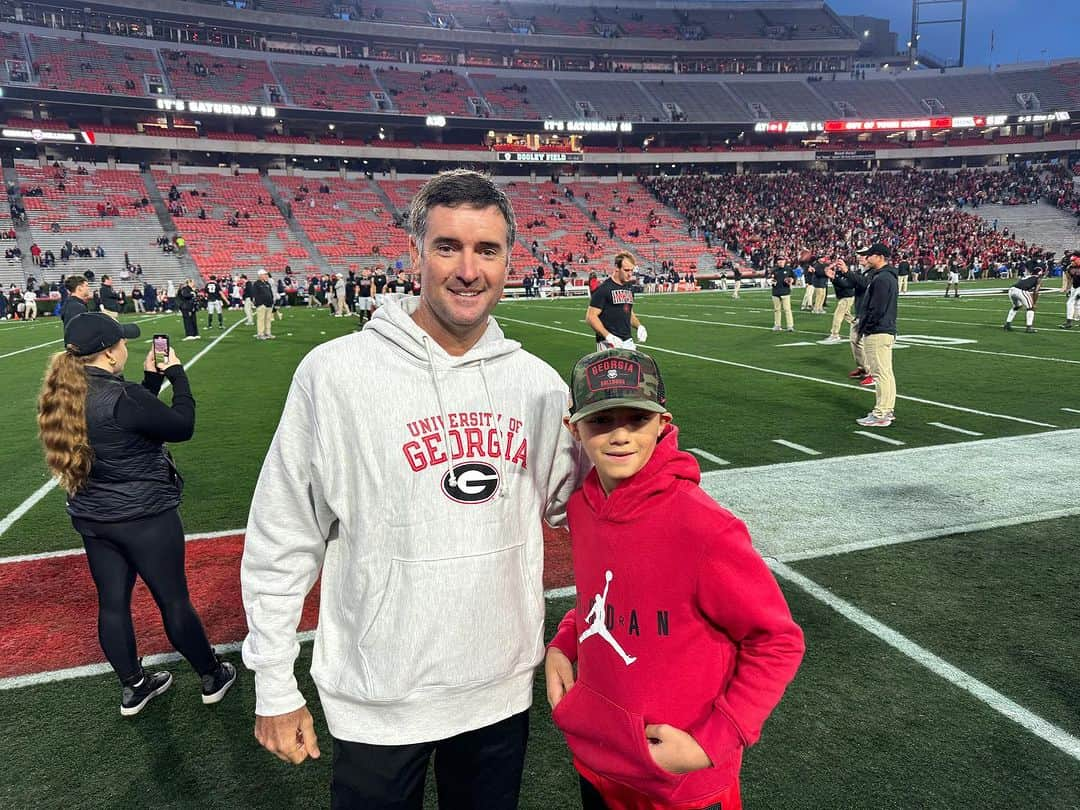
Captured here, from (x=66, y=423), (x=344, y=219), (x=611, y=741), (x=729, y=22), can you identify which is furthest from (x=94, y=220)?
(x=729, y=22)

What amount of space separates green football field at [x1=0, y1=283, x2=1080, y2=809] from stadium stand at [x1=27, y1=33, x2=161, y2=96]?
Result: 51.5 metres

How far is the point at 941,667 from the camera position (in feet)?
12.2

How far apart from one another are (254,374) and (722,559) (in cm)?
1400

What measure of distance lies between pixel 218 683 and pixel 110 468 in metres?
1.27

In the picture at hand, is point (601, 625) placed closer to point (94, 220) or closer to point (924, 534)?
point (924, 534)

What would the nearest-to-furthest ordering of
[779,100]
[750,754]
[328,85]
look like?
[750,754] < [328,85] < [779,100]

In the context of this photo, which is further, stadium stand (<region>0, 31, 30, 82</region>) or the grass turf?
stadium stand (<region>0, 31, 30, 82</region>)

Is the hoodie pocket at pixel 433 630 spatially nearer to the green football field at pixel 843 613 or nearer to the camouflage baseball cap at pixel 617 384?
the camouflage baseball cap at pixel 617 384

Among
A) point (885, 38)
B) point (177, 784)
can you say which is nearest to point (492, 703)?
point (177, 784)

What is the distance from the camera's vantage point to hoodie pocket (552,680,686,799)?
175 centimetres

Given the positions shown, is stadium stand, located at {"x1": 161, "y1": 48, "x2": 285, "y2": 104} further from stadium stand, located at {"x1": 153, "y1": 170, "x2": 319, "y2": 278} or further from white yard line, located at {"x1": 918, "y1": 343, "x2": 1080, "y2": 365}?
white yard line, located at {"x1": 918, "y1": 343, "x2": 1080, "y2": 365}

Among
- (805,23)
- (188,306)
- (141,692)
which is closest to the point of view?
(141,692)

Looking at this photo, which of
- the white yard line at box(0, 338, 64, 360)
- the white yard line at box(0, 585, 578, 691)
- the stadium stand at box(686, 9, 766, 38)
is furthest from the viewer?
the stadium stand at box(686, 9, 766, 38)

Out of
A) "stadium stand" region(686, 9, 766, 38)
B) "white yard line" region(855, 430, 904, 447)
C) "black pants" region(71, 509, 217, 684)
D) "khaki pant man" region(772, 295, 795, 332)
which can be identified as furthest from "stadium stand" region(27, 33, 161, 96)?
"black pants" region(71, 509, 217, 684)
